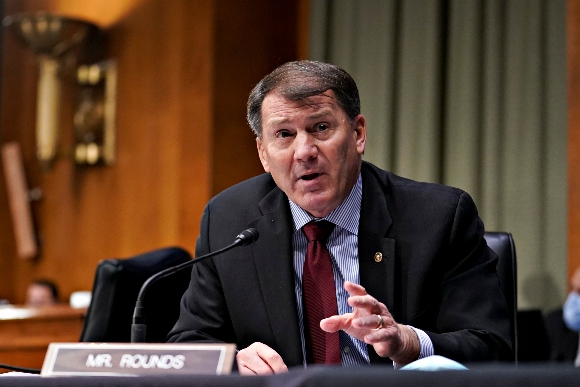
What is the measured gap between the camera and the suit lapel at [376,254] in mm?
2043

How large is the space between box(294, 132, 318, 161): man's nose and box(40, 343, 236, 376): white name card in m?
0.84

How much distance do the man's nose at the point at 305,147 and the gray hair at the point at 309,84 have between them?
95mm

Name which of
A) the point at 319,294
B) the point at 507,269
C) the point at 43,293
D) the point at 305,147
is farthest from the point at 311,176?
the point at 43,293

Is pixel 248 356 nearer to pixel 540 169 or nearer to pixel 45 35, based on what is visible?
pixel 540 169

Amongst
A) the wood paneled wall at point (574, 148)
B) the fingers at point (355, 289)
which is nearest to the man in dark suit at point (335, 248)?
the fingers at point (355, 289)

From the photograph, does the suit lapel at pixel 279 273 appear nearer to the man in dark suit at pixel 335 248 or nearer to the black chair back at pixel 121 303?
the man in dark suit at pixel 335 248

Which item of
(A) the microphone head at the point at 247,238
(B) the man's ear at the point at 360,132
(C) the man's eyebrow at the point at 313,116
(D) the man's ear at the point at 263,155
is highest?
(C) the man's eyebrow at the point at 313,116

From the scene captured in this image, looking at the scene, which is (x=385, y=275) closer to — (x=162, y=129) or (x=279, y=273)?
(x=279, y=273)

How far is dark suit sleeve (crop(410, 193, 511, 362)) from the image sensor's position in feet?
6.22

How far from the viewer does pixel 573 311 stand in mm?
3781

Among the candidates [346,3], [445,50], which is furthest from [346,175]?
[346,3]

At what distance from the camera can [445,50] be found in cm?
505

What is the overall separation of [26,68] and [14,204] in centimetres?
120

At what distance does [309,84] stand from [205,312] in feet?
2.10
